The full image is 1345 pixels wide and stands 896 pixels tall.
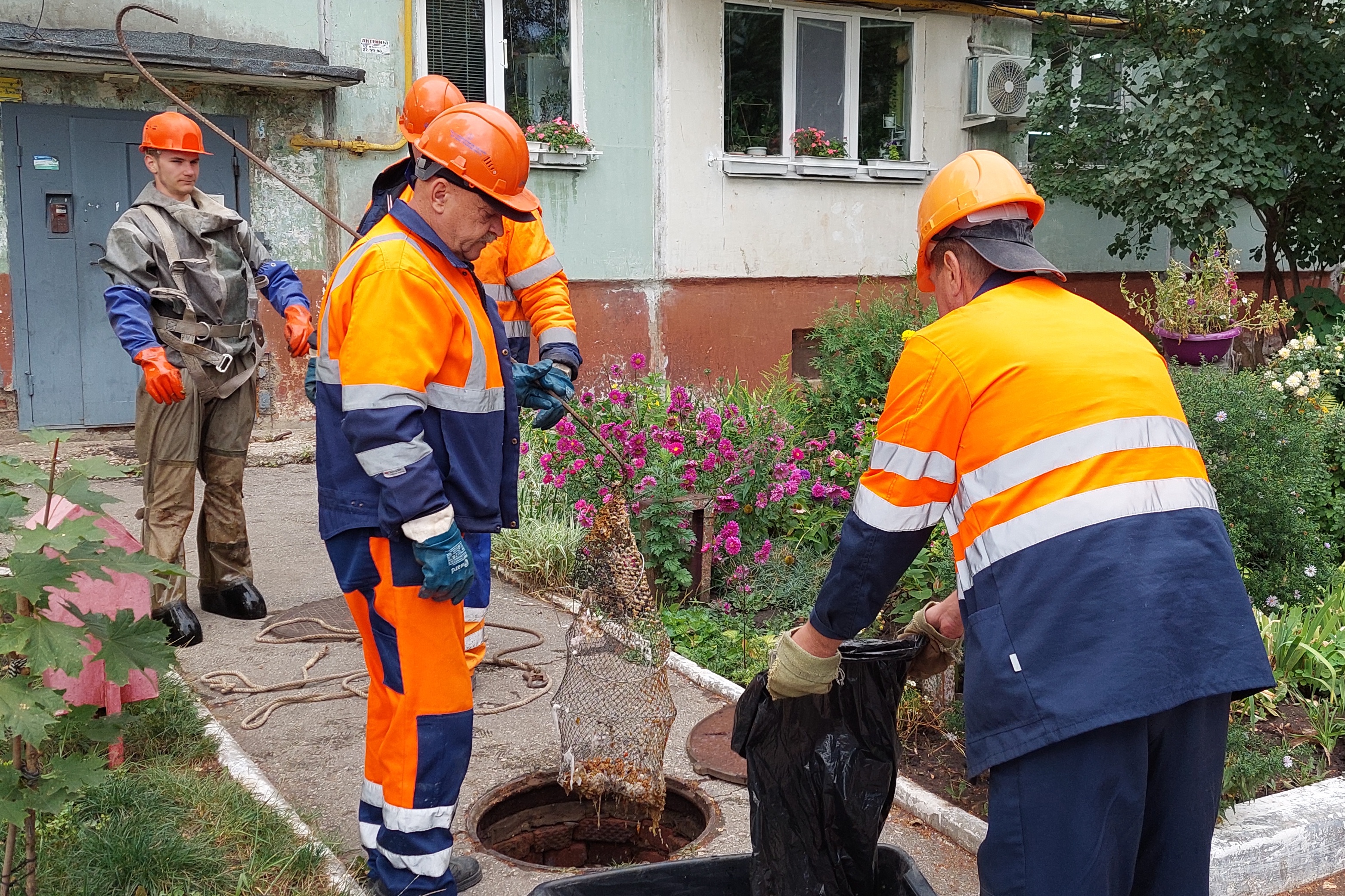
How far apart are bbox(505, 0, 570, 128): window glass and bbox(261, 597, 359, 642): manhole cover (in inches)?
237

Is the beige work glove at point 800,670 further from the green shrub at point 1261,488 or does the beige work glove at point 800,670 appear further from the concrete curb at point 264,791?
the green shrub at point 1261,488

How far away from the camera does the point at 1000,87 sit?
12047 mm

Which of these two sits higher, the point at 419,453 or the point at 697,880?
the point at 419,453

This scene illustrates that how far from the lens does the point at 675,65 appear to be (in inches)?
430

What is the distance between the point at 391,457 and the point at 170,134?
9.56ft

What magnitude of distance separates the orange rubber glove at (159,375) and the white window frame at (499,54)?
595cm

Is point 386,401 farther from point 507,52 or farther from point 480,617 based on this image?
point 507,52

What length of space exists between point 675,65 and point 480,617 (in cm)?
782

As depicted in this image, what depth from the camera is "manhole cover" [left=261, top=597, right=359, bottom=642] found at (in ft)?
16.9

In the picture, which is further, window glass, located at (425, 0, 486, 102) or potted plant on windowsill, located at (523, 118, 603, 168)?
potted plant on windowsill, located at (523, 118, 603, 168)

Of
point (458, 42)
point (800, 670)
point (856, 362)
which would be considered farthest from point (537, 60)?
point (800, 670)

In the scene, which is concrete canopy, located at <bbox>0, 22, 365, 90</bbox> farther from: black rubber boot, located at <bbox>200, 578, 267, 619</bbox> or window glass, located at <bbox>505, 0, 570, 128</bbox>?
black rubber boot, located at <bbox>200, 578, 267, 619</bbox>

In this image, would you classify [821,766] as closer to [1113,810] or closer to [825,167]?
[1113,810]

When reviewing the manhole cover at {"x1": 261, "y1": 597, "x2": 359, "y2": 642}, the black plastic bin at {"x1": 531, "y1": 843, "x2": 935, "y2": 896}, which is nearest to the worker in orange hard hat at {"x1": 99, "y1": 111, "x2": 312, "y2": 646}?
the manhole cover at {"x1": 261, "y1": 597, "x2": 359, "y2": 642}
